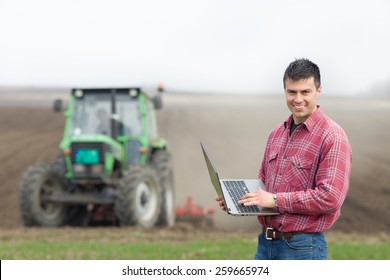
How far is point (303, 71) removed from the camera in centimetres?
316

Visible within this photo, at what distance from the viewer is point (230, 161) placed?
20391 mm

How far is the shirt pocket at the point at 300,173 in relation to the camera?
3180 mm

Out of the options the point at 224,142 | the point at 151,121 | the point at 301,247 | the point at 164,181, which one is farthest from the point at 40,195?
the point at 224,142

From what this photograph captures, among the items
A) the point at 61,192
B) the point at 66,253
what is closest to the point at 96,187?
the point at 61,192

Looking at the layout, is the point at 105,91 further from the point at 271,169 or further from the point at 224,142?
the point at 224,142

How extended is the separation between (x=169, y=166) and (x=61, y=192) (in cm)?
224

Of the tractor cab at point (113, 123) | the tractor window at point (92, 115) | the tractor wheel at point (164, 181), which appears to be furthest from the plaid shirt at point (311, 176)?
the tractor wheel at point (164, 181)

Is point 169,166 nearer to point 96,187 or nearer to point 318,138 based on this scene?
point 96,187

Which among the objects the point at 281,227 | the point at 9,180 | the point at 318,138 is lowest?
the point at 9,180

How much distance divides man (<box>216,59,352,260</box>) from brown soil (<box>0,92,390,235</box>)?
9524mm

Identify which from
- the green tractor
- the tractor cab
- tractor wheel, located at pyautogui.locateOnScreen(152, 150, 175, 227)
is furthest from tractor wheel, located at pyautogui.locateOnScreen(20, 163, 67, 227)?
tractor wheel, located at pyautogui.locateOnScreen(152, 150, 175, 227)

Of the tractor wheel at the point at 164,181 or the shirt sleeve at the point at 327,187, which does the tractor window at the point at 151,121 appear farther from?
the shirt sleeve at the point at 327,187

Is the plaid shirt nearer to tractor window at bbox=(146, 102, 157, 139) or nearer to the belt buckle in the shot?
the belt buckle
